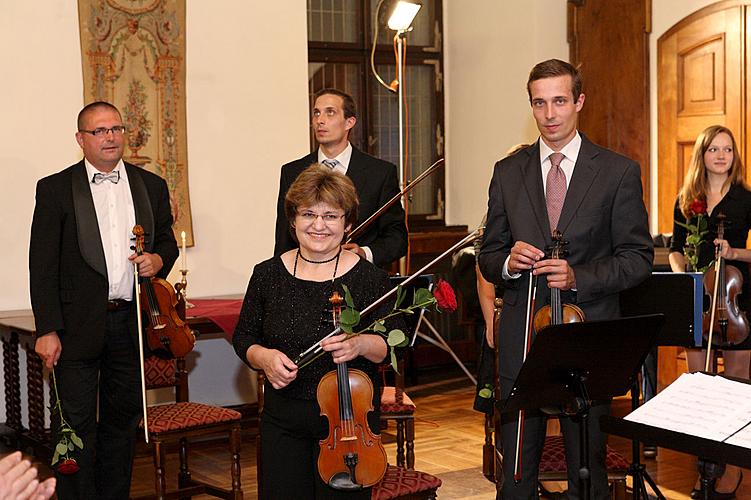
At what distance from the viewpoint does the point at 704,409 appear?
8.23ft

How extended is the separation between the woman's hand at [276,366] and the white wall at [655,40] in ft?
16.3

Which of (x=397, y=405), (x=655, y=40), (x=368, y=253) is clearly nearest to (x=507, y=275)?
(x=368, y=253)

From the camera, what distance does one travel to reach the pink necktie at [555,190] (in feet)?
10.9

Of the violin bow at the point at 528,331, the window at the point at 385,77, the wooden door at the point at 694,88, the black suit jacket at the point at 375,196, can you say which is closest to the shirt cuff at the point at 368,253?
the black suit jacket at the point at 375,196

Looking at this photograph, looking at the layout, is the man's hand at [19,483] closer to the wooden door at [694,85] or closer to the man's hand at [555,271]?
the man's hand at [555,271]

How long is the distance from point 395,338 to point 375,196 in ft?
4.89

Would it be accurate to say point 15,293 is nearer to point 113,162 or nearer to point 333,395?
point 113,162

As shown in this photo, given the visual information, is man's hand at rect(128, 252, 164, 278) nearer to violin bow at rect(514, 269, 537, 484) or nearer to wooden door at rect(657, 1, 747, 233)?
violin bow at rect(514, 269, 537, 484)

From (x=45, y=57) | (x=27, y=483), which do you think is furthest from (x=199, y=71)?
(x=27, y=483)

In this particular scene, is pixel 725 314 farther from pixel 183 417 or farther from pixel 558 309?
pixel 183 417

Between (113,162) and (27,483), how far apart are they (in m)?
2.26

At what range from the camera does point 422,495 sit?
3.43 metres

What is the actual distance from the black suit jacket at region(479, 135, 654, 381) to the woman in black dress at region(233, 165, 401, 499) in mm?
468

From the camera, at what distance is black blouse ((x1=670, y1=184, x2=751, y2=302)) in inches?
208
